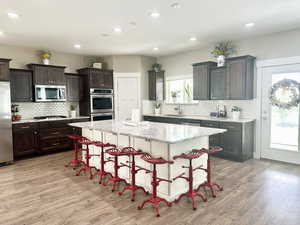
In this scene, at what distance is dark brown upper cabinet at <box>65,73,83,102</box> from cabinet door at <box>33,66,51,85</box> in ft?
2.03

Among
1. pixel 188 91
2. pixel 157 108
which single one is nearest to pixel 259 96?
pixel 188 91

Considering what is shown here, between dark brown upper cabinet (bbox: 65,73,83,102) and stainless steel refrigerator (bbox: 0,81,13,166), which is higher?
dark brown upper cabinet (bbox: 65,73,83,102)

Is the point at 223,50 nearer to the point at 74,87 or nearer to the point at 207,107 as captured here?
the point at 207,107

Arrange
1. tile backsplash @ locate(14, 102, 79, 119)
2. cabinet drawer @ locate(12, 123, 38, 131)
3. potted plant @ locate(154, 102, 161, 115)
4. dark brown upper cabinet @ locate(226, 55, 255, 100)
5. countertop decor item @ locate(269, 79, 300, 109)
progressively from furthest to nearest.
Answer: potted plant @ locate(154, 102, 161, 115), tile backsplash @ locate(14, 102, 79, 119), cabinet drawer @ locate(12, 123, 38, 131), dark brown upper cabinet @ locate(226, 55, 255, 100), countertop decor item @ locate(269, 79, 300, 109)

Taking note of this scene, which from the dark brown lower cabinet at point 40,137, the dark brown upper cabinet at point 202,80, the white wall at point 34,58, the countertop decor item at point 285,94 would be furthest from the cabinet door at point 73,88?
the countertop decor item at point 285,94

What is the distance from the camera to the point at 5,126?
15.6ft

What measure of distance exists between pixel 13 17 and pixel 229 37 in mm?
4421

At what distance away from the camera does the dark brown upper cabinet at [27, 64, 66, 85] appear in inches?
220

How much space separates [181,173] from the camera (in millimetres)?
3162

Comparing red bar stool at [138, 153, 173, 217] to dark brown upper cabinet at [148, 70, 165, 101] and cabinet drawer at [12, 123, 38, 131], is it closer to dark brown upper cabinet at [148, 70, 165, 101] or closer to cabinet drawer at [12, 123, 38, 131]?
cabinet drawer at [12, 123, 38, 131]

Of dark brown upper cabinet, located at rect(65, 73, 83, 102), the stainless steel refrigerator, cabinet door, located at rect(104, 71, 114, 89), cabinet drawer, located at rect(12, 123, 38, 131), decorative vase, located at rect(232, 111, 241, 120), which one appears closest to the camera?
the stainless steel refrigerator

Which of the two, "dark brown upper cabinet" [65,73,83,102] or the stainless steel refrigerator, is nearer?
the stainless steel refrigerator

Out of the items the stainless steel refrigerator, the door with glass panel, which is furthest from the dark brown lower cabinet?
the door with glass panel

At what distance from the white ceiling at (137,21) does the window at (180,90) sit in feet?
4.21
